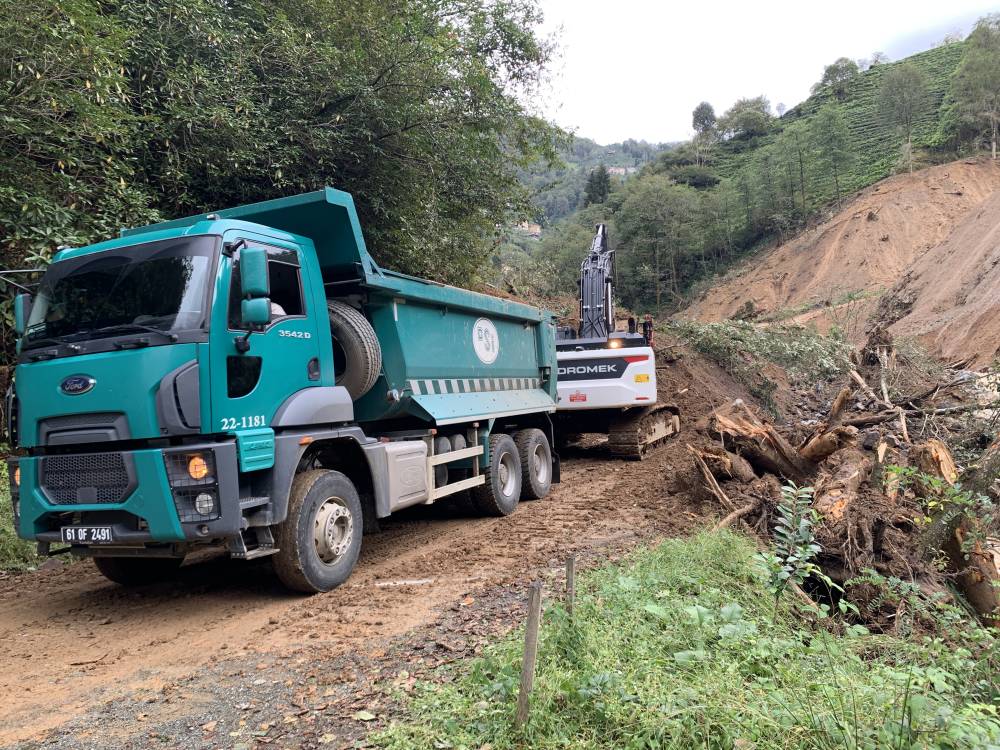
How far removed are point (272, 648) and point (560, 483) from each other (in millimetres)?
6687

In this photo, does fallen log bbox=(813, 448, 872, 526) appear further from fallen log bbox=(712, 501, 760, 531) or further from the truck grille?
the truck grille

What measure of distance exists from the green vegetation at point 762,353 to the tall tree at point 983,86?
3459cm

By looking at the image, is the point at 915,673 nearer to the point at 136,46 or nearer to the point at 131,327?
the point at 131,327

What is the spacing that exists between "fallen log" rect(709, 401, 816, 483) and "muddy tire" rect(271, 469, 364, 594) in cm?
481

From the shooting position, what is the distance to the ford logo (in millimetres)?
4273

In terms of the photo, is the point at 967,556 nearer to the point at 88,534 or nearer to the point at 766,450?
the point at 766,450

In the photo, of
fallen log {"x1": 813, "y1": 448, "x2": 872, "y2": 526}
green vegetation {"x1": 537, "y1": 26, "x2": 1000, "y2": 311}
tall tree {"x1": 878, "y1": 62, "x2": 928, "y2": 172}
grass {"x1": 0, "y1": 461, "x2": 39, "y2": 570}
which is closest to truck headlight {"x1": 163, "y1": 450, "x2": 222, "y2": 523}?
grass {"x1": 0, "y1": 461, "x2": 39, "y2": 570}

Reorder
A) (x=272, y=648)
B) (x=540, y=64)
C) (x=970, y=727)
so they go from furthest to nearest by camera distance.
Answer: (x=540, y=64)
(x=272, y=648)
(x=970, y=727)

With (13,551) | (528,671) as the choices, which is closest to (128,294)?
(13,551)

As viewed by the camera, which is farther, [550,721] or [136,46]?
[136,46]

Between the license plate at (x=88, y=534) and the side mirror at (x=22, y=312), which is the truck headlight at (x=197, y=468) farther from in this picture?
the side mirror at (x=22, y=312)

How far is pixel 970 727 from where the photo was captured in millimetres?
2277

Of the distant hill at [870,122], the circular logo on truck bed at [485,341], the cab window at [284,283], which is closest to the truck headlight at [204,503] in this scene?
the cab window at [284,283]

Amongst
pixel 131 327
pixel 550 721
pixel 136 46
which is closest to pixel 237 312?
pixel 131 327
